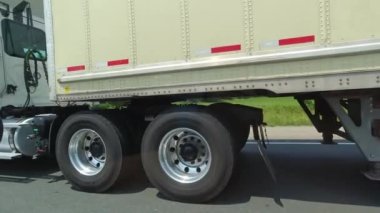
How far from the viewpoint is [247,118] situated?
5.93 m

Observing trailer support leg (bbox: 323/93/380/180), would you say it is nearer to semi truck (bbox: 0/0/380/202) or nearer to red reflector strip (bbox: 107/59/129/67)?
semi truck (bbox: 0/0/380/202)

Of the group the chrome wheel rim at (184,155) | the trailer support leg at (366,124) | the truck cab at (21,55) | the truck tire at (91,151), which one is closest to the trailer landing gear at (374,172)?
the trailer support leg at (366,124)

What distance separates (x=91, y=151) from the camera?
622 centimetres

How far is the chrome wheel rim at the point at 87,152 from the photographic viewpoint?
20.1 feet

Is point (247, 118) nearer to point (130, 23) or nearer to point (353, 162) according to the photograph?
point (130, 23)

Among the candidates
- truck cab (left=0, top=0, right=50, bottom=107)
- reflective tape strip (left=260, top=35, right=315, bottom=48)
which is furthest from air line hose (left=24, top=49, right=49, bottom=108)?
reflective tape strip (left=260, top=35, right=315, bottom=48)

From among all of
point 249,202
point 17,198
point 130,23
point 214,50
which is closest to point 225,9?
point 214,50

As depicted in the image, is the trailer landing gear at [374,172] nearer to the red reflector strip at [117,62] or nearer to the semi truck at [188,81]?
the semi truck at [188,81]

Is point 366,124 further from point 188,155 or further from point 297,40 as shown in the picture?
point 188,155

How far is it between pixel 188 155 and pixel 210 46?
129cm

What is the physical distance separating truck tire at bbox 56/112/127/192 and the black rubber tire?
1.26m

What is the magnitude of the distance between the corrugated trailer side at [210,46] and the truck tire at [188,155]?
371 millimetres

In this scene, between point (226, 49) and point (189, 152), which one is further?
point (189, 152)

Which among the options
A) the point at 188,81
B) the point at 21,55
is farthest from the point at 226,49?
the point at 21,55
